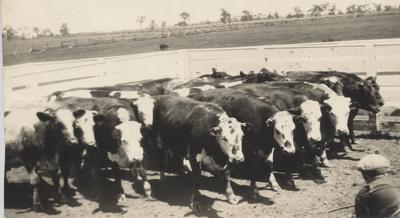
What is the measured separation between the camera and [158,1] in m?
6.50

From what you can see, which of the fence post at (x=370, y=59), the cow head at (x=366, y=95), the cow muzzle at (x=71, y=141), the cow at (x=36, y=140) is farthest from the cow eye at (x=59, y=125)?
the fence post at (x=370, y=59)

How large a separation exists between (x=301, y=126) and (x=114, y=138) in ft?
7.93

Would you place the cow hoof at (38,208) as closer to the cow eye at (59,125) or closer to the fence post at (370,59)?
the cow eye at (59,125)

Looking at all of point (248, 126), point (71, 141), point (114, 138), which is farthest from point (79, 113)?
point (248, 126)

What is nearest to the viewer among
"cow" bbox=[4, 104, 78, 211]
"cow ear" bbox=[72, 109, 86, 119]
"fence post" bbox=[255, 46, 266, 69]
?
"cow" bbox=[4, 104, 78, 211]

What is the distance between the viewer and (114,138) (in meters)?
5.96

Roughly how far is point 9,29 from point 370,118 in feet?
19.7

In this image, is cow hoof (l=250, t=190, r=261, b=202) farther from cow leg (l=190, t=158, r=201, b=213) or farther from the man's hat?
the man's hat

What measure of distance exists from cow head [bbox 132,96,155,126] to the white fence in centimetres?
161

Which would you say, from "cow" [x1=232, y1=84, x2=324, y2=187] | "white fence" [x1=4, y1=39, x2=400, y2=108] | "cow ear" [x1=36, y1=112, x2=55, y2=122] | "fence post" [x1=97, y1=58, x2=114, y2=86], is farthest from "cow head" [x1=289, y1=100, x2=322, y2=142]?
"fence post" [x1=97, y1=58, x2=114, y2=86]

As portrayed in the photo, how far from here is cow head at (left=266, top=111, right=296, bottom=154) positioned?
591 cm

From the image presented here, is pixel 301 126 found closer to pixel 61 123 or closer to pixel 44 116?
pixel 61 123

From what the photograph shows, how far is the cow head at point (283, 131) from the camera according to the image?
5.91m

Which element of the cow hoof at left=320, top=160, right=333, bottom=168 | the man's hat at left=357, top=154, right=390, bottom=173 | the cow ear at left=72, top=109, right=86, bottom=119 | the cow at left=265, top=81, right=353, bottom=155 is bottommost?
the cow hoof at left=320, top=160, right=333, bottom=168
